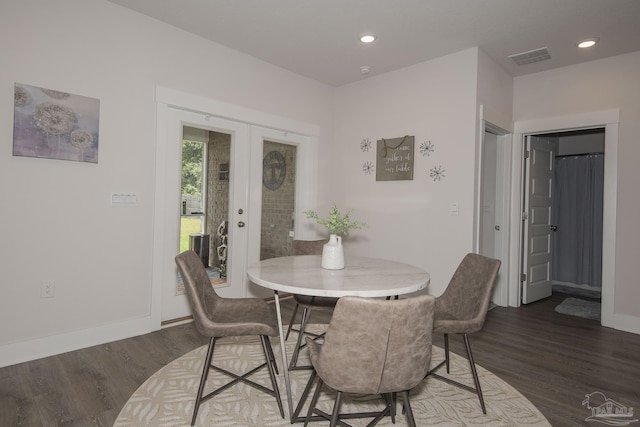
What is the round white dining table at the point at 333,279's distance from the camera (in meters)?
1.76

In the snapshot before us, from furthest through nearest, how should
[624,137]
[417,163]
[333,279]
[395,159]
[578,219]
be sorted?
[578,219], [395,159], [417,163], [624,137], [333,279]

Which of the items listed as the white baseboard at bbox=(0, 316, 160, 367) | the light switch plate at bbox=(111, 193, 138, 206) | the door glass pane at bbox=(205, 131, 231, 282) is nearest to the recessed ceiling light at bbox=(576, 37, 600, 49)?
the door glass pane at bbox=(205, 131, 231, 282)

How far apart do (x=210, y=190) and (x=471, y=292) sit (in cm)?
256

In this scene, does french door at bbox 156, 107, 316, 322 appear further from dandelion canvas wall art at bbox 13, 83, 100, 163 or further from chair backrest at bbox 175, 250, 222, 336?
chair backrest at bbox 175, 250, 222, 336

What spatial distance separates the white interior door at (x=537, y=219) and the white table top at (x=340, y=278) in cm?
271

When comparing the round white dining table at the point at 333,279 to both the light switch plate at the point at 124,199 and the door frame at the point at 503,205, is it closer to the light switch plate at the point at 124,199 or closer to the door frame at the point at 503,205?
the light switch plate at the point at 124,199

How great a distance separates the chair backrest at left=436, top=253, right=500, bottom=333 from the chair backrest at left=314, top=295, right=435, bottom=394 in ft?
2.42

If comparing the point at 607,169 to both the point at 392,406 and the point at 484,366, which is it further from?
the point at 392,406

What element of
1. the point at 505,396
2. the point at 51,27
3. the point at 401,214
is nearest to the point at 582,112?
the point at 401,214

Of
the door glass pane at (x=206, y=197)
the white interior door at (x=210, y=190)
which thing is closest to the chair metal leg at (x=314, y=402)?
the white interior door at (x=210, y=190)

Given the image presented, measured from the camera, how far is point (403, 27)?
3.21 meters

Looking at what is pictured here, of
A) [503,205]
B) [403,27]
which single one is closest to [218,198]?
[403,27]

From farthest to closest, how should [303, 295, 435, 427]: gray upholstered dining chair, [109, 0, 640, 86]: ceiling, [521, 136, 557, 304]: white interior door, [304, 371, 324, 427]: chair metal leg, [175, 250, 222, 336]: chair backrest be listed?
[521, 136, 557, 304]: white interior door → [109, 0, 640, 86]: ceiling → [175, 250, 222, 336]: chair backrest → [304, 371, 324, 427]: chair metal leg → [303, 295, 435, 427]: gray upholstered dining chair

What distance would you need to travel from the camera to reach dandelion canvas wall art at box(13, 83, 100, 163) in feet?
8.29
